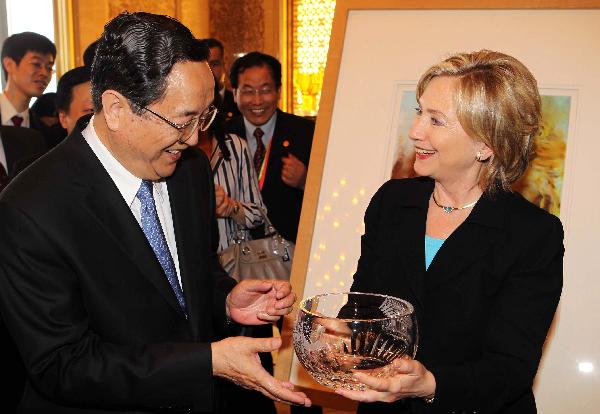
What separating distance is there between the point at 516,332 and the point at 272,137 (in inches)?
111

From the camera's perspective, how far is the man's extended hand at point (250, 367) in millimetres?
1804

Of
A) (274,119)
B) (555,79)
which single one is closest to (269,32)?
(274,119)

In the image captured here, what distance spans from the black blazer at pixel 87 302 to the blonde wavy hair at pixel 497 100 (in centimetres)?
96

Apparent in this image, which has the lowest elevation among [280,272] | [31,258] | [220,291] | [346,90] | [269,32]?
[280,272]

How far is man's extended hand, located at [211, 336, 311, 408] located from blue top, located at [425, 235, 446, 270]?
595 millimetres

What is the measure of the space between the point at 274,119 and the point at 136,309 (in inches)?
111

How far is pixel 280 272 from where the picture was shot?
3734mm

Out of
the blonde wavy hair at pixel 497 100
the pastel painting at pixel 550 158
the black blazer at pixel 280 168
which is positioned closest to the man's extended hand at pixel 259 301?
the blonde wavy hair at pixel 497 100

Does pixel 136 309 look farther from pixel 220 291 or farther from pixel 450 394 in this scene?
pixel 450 394

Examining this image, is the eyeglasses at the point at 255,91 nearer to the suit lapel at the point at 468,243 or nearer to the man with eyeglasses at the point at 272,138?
the man with eyeglasses at the point at 272,138

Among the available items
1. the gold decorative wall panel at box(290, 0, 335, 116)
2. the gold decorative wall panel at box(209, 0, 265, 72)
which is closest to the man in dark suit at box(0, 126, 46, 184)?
the gold decorative wall panel at box(209, 0, 265, 72)

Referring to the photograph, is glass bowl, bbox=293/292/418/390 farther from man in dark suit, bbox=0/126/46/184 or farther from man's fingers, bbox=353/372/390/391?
man in dark suit, bbox=0/126/46/184

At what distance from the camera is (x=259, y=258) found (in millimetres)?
3740

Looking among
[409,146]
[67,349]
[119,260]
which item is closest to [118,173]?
[119,260]
